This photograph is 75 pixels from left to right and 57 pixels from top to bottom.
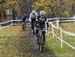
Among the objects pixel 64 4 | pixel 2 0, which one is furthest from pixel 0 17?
pixel 64 4

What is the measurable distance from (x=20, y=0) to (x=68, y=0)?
413 inches

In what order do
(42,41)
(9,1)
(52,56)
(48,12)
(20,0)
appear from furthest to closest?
(20,0), (48,12), (9,1), (42,41), (52,56)

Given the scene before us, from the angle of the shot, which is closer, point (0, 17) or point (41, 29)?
point (41, 29)

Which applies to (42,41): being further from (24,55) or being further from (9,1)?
(9,1)

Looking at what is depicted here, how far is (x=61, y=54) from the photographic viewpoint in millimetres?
14102

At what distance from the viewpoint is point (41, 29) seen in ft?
50.4

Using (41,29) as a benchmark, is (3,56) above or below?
below

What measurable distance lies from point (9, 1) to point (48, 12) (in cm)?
896

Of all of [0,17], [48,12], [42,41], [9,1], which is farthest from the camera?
[48,12]

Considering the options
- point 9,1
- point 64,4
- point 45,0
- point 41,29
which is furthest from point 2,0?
point 41,29

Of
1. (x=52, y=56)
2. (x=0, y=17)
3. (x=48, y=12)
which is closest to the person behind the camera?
(x=52, y=56)

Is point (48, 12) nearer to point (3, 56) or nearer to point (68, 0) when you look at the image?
point (68, 0)

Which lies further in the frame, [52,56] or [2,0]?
[2,0]

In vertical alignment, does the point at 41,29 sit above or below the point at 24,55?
above
